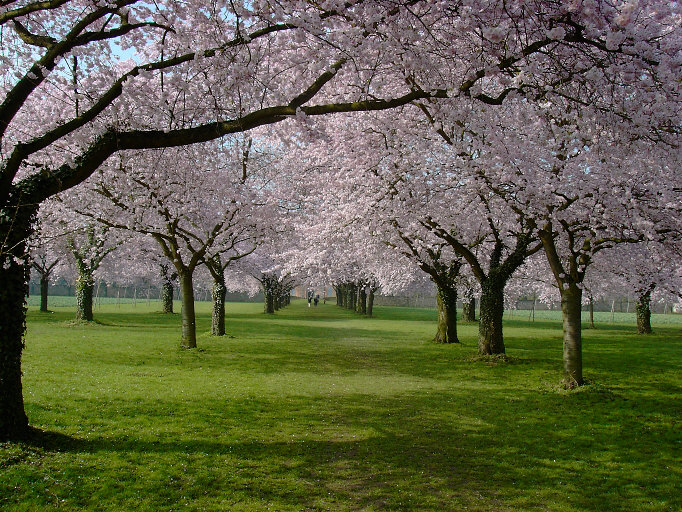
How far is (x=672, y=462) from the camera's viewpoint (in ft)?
24.9

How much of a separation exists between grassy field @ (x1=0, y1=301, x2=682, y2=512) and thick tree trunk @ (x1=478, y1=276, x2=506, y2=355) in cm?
127

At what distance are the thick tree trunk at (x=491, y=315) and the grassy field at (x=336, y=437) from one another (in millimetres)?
1266

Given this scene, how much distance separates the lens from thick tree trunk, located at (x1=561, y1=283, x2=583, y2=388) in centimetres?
1238

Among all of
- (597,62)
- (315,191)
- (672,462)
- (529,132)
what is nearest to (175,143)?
(597,62)

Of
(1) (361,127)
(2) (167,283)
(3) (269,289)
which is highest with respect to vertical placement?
(1) (361,127)

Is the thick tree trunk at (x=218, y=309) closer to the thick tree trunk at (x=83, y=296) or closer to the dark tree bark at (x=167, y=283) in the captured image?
the thick tree trunk at (x=83, y=296)

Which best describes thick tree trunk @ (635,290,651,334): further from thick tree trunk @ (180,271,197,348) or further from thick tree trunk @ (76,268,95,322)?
thick tree trunk @ (76,268,95,322)

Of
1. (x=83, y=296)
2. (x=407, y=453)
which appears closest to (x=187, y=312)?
(x=407, y=453)

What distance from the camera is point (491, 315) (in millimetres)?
17938

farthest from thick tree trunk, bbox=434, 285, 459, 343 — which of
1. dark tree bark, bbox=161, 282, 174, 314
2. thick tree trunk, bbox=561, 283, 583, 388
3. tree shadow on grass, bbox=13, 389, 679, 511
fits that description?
dark tree bark, bbox=161, 282, 174, 314

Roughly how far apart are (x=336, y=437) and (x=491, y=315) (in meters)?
11.0

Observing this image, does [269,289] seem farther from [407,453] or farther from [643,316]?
[407,453]

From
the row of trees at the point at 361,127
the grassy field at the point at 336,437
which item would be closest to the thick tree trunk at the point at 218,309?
the row of trees at the point at 361,127

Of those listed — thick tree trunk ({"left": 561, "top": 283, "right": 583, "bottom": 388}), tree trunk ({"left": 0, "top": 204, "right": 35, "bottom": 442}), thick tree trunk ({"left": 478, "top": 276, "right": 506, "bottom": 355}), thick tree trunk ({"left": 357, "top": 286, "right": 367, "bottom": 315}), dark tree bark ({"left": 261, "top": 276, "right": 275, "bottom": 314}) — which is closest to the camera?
tree trunk ({"left": 0, "top": 204, "right": 35, "bottom": 442})
